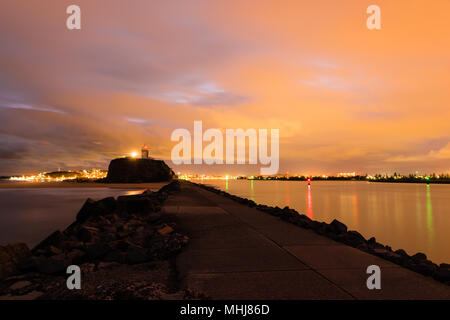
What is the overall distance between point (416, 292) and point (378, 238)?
10.3 metres

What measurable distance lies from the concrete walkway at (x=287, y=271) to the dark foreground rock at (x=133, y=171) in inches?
5083

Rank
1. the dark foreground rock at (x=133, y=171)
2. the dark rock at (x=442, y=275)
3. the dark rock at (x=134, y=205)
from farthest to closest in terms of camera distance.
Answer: the dark foreground rock at (x=133, y=171), the dark rock at (x=134, y=205), the dark rock at (x=442, y=275)

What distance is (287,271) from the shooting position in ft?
15.0

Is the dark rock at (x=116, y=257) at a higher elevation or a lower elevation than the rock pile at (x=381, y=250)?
higher

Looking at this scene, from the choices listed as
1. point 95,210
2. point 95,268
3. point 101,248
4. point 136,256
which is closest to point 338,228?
point 136,256

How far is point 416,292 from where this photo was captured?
377 cm

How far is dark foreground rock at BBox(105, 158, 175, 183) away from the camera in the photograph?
130 meters

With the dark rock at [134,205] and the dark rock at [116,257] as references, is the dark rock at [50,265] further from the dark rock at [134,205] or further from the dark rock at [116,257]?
the dark rock at [134,205]

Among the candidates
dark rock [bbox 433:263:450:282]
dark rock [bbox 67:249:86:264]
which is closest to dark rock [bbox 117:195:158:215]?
dark rock [bbox 67:249:86:264]

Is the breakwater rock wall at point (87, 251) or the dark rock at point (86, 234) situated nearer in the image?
the breakwater rock wall at point (87, 251)

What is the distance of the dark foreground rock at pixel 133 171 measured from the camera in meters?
130

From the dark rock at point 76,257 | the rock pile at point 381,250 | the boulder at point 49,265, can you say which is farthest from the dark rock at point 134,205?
the boulder at point 49,265

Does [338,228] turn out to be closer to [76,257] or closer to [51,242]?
[76,257]
